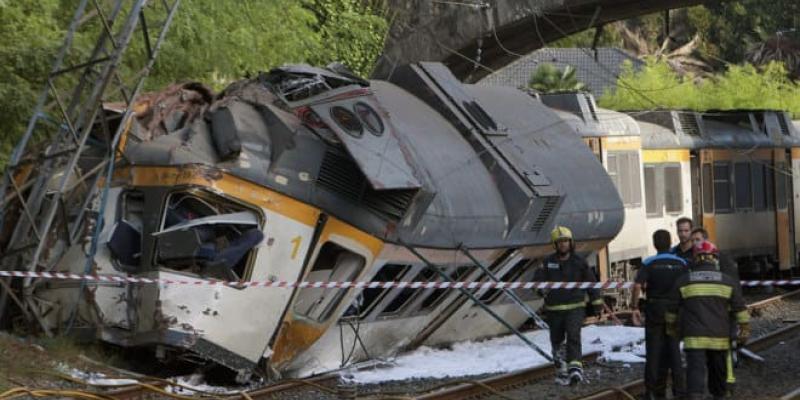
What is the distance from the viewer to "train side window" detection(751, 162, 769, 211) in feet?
92.2

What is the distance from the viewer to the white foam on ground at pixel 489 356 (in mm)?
15227

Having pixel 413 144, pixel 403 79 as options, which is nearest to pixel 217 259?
pixel 413 144

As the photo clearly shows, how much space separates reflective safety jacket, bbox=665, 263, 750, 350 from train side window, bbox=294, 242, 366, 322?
3.68m

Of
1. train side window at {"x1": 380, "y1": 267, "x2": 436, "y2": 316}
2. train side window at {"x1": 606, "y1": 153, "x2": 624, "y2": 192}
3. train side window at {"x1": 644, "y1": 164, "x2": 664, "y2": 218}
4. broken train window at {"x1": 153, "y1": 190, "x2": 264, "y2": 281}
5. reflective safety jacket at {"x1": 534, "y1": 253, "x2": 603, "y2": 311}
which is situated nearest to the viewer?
broken train window at {"x1": 153, "y1": 190, "x2": 264, "y2": 281}

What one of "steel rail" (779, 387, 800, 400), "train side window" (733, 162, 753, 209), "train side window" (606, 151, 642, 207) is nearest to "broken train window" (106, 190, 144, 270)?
"steel rail" (779, 387, 800, 400)

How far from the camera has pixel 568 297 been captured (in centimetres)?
1443

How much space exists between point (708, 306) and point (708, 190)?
14.8 m

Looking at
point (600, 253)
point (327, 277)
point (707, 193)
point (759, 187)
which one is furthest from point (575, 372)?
point (759, 187)

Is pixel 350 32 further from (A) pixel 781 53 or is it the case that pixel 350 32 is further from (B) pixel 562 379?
(A) pixel 781 53

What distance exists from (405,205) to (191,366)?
2876 mm

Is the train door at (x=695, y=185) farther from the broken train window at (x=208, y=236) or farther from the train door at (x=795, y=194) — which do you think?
the broken train window at (x=208, y=236)

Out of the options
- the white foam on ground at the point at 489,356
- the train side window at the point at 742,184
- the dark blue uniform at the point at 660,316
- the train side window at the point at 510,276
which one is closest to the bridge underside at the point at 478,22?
the train side window at the point at 742,184

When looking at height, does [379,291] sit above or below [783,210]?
below

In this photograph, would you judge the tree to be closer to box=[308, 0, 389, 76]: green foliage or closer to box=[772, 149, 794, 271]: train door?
box=[772, 149, 794, 271]: train door
